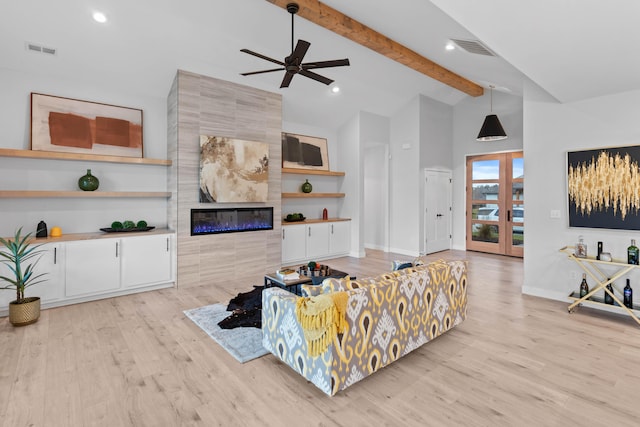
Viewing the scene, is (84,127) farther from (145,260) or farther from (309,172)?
(309,172)

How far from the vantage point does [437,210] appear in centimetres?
799

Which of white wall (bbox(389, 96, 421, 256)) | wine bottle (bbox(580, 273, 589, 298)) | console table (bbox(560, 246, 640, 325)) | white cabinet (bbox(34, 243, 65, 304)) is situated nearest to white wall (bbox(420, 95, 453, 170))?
white wall (bbox(389, 96, 421, 256))

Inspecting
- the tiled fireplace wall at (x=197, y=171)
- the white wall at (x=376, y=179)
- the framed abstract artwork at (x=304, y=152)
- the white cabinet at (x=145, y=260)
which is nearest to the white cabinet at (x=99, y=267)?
the white cabinet at (x=145, y=260)

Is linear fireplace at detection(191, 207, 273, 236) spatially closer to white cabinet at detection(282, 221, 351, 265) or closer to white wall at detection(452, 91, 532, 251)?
white cabinet at detection(282, 221, 351, 265)

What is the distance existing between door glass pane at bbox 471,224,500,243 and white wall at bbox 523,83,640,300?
327 centimetres

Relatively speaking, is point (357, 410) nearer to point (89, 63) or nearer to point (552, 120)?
point (552, 120)

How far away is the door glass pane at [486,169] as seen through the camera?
7.66 m

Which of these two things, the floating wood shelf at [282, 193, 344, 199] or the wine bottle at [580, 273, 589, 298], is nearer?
the wine bottle at [580, 273, 589, 298]

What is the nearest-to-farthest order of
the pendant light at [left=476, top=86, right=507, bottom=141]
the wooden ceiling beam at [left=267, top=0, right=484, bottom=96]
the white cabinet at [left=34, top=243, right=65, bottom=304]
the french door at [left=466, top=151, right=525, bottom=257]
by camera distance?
the white cabinet at [left=34, top=243, right=65, bottom=304] → the wooden ceiling beam at [left=267, top=0, right=484, bottom=96] → the pendant light at [left=476, top=86, right=507, bottom=141] → the french door at [left=466, top=151, right=525, bottom=257]

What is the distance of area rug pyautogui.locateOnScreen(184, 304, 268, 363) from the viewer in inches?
116

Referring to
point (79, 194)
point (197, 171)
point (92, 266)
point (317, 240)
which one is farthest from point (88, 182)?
point (317, 240)

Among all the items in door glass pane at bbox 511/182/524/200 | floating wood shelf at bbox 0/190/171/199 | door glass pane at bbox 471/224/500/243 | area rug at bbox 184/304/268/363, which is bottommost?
area rug at bbox 184/304/268/363

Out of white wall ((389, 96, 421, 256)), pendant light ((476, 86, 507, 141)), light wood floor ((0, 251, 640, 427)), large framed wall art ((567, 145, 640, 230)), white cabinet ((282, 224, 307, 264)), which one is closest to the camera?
light wood floor ((0, 251, 640, 427))

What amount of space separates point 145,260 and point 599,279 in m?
5.86
